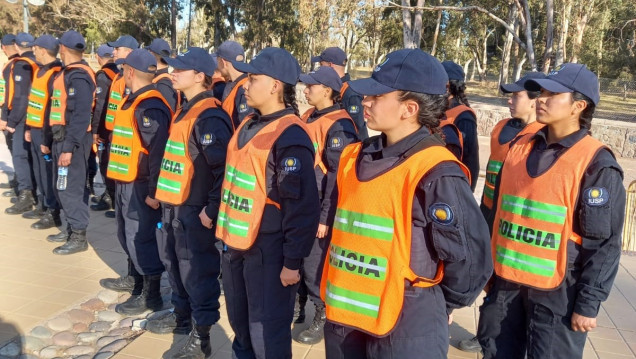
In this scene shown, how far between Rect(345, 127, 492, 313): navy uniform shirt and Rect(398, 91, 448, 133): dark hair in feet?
0.15

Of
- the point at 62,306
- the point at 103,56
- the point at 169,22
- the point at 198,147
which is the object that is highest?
the point at 169,22

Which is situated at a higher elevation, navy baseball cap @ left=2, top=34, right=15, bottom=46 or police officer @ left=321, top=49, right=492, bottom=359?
navy baseball cap @ left=2, top=34, right=15, bottom=46

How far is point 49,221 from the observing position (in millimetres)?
6215

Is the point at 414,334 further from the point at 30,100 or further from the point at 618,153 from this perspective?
the point at 618,153

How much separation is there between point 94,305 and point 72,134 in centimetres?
179

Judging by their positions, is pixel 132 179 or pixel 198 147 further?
pixel 132 179

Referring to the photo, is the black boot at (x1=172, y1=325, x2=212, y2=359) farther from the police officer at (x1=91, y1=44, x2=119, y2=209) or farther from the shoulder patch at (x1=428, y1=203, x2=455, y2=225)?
the police officer at (x1=91, y1=44, x2=119, y2=209)

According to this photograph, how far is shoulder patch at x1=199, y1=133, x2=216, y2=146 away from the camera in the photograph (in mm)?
3328

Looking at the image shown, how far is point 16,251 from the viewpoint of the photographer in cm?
541

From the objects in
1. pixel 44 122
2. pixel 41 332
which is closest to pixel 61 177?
pixel 44 122

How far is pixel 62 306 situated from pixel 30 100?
2.77 metres

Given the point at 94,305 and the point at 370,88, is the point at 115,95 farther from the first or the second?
the point at 370,88

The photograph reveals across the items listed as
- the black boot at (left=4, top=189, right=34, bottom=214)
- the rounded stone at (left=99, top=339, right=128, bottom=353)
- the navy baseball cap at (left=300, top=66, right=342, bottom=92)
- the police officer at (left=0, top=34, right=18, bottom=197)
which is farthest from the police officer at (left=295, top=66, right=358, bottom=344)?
the police officer at (left=0, top=34, right=18, bottom=197)

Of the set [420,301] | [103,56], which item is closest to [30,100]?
[103,56]
